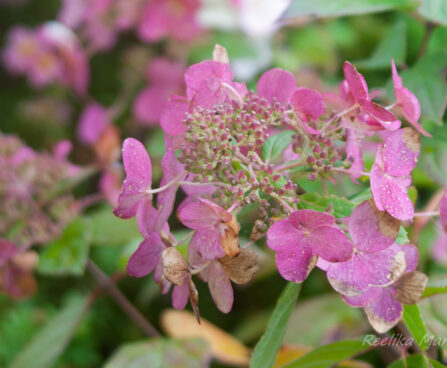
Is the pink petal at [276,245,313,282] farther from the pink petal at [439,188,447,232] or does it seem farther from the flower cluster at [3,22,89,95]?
the flower cluster at [3,22,89,95]

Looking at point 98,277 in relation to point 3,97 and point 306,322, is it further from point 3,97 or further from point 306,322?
point 3,97

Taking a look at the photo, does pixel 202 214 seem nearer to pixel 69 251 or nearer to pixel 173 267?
pixel 173 267

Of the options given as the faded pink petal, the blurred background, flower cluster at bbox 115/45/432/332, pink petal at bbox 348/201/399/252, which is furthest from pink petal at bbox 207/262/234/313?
the faded pink petal

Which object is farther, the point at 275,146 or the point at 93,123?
the point at 93,123

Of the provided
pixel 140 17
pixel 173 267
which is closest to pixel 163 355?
pixel 173 267

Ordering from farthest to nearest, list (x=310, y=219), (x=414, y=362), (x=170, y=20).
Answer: (x=170, y=20), (x=414, y=362), (x=310, y=219)

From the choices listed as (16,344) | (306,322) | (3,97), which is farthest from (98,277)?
(3,97)
